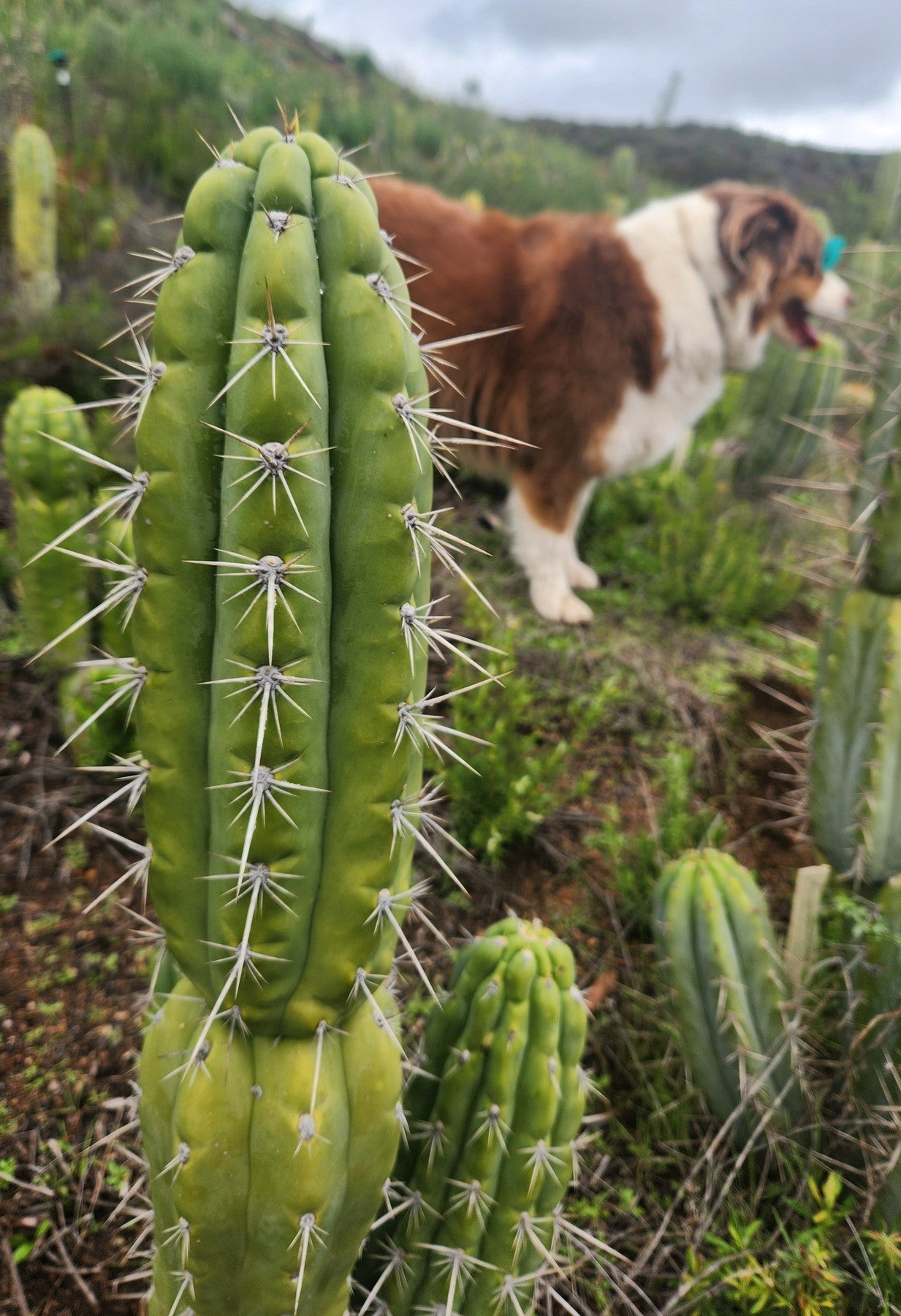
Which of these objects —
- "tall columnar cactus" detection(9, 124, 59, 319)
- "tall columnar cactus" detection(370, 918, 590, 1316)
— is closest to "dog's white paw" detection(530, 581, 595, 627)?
"tall columnar cactus" detection(370, 918, 590, 1316)

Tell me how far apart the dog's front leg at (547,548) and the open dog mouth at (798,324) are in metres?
1.18

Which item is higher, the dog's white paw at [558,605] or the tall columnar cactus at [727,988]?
the dog's white paw at [558,605]

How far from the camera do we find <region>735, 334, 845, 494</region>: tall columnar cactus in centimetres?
443

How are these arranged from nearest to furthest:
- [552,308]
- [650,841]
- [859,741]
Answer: [859,741]
[650,841]
[552,308]

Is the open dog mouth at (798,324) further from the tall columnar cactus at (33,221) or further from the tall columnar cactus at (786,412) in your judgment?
the tall columnar cactus at (33,221)

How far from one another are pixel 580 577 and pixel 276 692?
2.83 metres

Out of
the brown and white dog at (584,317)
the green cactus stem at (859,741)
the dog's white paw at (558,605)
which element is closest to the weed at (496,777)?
the green cactus stem at (859,741)

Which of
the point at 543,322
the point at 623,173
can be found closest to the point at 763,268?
the point at 543,322

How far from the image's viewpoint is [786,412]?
4.47 meters

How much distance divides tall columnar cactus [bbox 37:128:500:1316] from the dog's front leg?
2.32 metres

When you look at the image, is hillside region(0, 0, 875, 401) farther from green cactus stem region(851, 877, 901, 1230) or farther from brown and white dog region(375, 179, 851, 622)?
green cactus stem region(851, 877, 901, 1230)

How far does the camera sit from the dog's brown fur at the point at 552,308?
10.2ft

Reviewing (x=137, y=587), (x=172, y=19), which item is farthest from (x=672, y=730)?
(x=172, y=19)

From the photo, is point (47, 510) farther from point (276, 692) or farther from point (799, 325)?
point (799, 325)
